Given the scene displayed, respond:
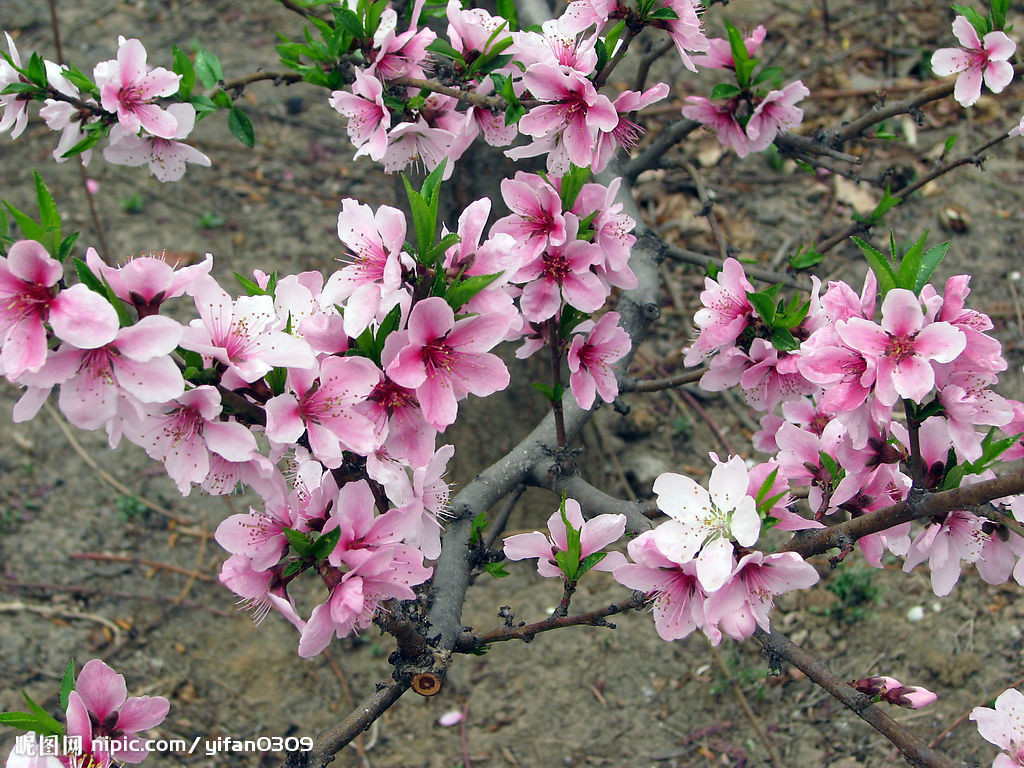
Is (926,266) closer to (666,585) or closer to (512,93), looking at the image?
(666,585)

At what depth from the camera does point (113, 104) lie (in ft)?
5.86

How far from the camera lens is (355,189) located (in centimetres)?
429

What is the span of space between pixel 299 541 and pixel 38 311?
435mm

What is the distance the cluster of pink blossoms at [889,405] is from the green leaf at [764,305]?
5 cm

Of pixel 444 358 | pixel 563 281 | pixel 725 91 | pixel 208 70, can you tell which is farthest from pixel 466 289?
pixel 208 70

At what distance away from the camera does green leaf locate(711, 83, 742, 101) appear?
6.51ft

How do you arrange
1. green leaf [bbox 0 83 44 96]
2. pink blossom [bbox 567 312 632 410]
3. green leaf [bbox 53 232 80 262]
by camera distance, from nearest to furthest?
green leaf [bbox 53 232 80 262] < pink blossom [bbox 567 312 632 410] < green leaf [bbox 0 83 44 96]

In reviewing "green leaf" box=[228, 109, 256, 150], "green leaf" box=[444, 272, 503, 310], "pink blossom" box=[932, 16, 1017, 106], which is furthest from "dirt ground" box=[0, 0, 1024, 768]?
"green leaf" box=[444, 272, 503, 310]

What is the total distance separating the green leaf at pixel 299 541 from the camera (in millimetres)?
1176

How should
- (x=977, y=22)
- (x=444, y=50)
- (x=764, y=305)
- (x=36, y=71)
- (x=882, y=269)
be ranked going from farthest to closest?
(x=977, y=22) → (x=36, y=71) → (x=444, y=50) → (x=764, y=305) → (x=882, y=269)

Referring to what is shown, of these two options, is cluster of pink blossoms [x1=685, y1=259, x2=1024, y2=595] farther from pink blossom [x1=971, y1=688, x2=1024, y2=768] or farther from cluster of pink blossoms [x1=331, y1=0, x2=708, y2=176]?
cluster of pink blossoms [x1=331, y1=0, x2=708, y2=176]

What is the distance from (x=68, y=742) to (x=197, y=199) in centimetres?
342

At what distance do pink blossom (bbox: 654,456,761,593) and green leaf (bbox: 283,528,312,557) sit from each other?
1.60ft

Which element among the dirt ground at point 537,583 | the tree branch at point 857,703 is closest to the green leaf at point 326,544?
the tree branch at point 857,703
